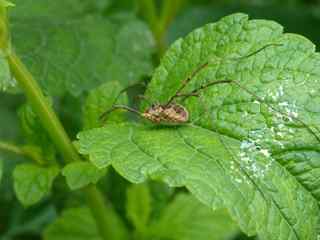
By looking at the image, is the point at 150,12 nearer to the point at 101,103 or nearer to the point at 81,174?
the point at 101,103

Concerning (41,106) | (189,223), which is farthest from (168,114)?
(189,223)

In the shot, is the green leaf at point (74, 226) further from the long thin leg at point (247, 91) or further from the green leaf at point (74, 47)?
the long thin leg at point (247, 91)

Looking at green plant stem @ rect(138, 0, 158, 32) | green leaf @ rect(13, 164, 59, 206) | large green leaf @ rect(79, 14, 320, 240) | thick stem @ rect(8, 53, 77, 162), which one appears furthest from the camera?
green plant stem @ rect(138, 0, 158, 32)

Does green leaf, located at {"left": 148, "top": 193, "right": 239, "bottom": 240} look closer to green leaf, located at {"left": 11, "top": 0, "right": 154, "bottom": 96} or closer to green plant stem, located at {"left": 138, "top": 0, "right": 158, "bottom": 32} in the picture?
green leaf, located at {"left": 11, "top": 0, "right": 154, "bottom": 96}

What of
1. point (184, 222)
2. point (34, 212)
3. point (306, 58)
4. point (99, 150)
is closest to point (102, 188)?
point (184, 222)

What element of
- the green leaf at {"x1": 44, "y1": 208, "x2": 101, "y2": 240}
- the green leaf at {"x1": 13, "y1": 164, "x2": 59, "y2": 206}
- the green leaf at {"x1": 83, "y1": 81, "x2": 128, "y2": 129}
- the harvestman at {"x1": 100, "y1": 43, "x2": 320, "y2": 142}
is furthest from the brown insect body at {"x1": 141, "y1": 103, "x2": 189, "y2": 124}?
the green leaf at {"x1": 44, "y1": 208, "x2": 101, "y2": 240}

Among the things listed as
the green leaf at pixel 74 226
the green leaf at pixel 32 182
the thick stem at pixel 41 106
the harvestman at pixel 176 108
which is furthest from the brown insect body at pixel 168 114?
the green leaf at pixel 74 226
